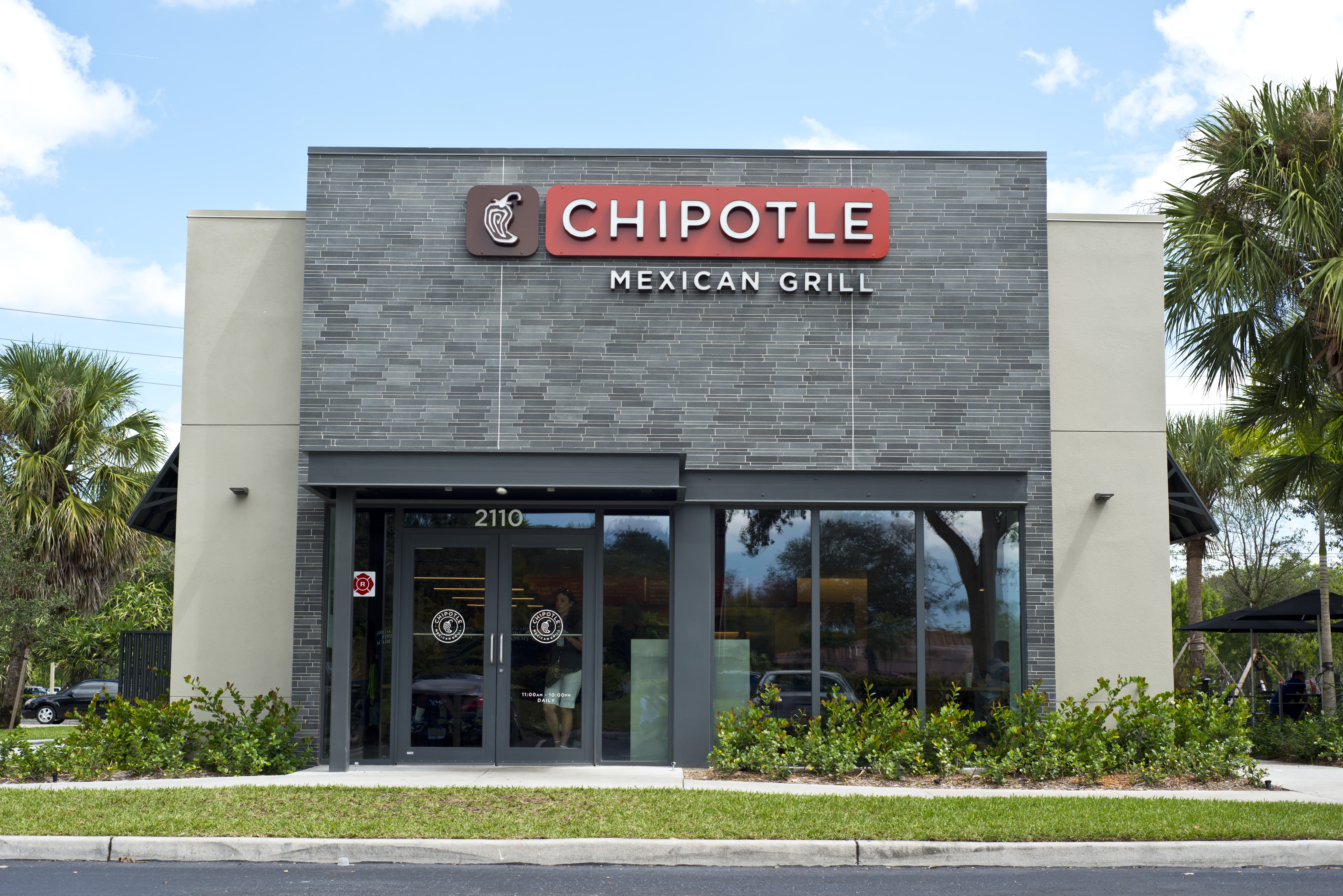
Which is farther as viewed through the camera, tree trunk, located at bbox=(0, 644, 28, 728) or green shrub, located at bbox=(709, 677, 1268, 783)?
tree trunk, located at bbox=(0, 644, 28, 728)

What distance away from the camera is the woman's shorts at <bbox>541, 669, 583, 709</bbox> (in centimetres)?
1330

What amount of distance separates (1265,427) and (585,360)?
1017cm

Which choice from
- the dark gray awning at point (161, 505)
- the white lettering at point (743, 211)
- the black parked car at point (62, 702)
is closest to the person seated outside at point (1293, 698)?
the white lettering at point (743, 211)

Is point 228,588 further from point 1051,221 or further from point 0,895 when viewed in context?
point 1051,221

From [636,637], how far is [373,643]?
2963mm

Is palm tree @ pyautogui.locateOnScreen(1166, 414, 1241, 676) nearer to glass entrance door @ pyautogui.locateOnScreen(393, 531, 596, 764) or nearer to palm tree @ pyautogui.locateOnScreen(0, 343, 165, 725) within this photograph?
glass entrance door @ pyautogui.locateOnScreen(393, 531, 596, 764)

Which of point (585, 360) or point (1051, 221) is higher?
point (1051, 221)

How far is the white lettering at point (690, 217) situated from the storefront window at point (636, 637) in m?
3.33

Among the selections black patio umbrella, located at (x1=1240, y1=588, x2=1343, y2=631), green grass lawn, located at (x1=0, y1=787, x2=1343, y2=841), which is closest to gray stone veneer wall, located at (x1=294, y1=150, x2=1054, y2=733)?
green grass lawn, located at (x1=0, y1=787, x2=1343, y2=841)

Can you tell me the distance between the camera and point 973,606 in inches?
526

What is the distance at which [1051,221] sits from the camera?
14180 mm

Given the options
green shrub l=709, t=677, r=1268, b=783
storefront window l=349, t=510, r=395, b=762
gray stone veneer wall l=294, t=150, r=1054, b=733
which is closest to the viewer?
green shrub l=709, t=677, r=1268, b=783

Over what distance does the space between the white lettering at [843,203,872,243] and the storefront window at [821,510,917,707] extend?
3.18 meters

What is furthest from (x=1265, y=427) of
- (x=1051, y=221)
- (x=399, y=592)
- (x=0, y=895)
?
(x=0, y=895)
